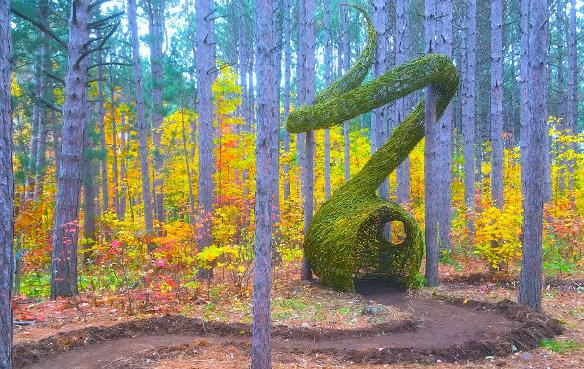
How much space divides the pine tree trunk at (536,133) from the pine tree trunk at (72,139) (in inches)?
286

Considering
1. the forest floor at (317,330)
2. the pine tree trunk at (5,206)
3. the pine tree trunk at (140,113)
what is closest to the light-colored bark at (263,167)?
the forest floor at (317,330)

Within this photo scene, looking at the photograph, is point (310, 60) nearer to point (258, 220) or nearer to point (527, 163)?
point (527, 163)

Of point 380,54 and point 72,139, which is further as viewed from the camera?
point 380,54

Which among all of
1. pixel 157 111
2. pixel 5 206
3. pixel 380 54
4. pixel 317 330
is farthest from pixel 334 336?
pixel 157 111

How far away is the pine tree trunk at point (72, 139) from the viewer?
7555 millimetres

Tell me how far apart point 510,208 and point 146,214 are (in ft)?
34.0

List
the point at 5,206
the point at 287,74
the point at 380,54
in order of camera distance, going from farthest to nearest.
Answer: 1. the point at 287,74
2. the point at 380,54
3. the point at 5,206

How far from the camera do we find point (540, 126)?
6.11m

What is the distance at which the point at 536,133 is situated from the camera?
6129 millimetres

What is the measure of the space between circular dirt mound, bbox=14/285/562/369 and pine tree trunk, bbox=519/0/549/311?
114 cm

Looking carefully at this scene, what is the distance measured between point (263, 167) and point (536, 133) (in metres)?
4.33

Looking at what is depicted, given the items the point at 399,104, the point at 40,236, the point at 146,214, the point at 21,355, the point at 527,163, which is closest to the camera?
the point at 21,355

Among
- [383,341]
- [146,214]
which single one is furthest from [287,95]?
[383,341]

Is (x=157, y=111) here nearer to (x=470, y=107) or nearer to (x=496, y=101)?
(x=470, y=107)
